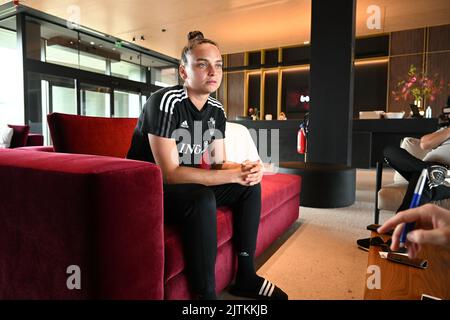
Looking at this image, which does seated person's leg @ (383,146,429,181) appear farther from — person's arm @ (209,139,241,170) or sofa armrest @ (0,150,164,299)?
sofa armrest @ (0,150,164,299)

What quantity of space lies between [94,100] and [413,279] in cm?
810

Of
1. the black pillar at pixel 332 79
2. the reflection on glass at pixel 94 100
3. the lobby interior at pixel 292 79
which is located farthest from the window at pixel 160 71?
the black pillar at pixel 332 79

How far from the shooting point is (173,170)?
127cm

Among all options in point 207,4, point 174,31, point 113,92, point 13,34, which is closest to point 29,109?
point 13,34

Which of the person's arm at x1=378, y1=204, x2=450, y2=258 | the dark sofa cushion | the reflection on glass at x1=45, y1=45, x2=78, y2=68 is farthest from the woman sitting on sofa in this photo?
the reflection on glass at x1=45, y1=45, x2=78, y2=68

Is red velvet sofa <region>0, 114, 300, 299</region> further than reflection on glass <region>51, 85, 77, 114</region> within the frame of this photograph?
No

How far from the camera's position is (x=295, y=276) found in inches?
64.9

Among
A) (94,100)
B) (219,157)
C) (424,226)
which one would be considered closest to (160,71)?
(94,100)

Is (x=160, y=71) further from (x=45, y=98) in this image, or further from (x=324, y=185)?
(x=324, y=185)

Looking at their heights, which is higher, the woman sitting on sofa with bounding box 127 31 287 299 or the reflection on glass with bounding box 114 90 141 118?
the reflection on glass with bounding box 114 90 141 118

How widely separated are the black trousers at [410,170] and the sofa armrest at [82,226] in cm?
157

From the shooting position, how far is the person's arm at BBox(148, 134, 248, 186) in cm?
126

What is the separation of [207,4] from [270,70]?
402cm
